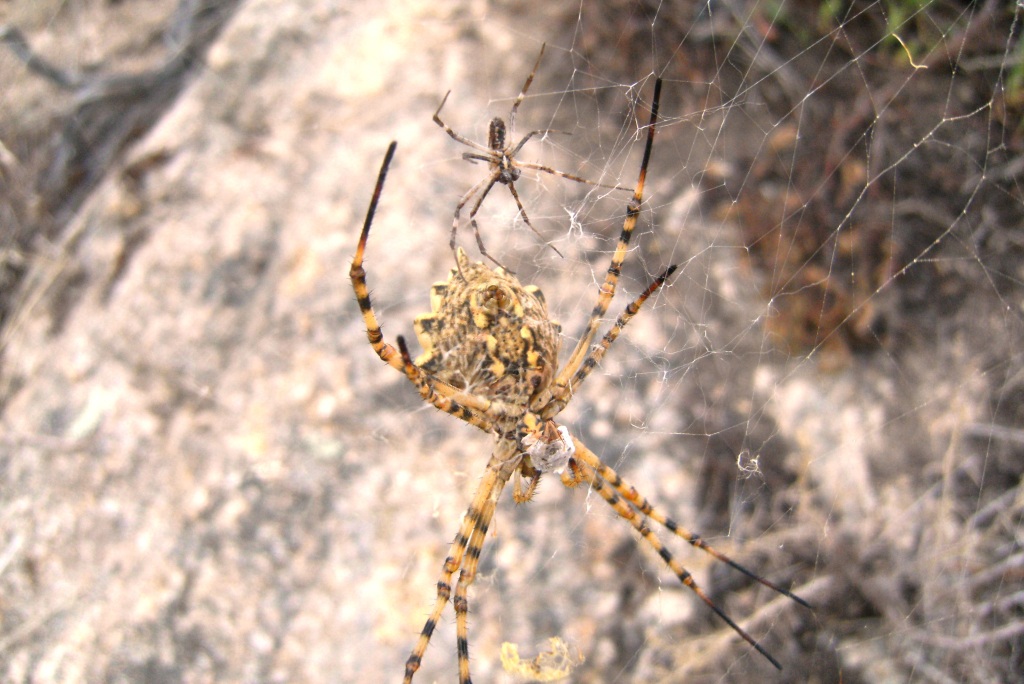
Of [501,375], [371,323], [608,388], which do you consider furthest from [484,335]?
[608,388]

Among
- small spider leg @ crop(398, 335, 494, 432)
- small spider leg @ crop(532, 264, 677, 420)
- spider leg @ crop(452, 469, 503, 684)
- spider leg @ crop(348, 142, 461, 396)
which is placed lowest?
spider leg @ crop(452, 469, 503, 684)

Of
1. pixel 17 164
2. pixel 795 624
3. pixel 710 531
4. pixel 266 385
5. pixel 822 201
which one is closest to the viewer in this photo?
pixel 795 624

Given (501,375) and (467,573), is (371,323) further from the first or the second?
(467,573)

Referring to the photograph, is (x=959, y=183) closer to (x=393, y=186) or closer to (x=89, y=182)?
(x=393, y=186)

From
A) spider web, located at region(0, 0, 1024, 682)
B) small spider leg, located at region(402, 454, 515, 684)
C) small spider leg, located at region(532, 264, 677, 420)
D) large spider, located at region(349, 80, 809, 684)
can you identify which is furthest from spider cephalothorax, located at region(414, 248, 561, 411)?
spider web, located at region(0, 0, 1024, 682)

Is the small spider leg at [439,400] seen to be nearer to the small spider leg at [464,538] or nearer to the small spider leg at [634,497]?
the small spider leg at [464,538]

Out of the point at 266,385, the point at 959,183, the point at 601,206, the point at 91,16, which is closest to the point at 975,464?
the point at 959,183

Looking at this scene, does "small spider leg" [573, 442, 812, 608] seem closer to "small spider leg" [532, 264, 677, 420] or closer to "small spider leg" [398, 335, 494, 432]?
"small spider leg" [532, 264, 677, 420]

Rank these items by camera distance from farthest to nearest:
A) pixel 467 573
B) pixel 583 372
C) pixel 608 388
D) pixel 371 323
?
1. pixel 608 388
2. pixel 467 573
3. pixel 583 372
4. pixel 371 323
